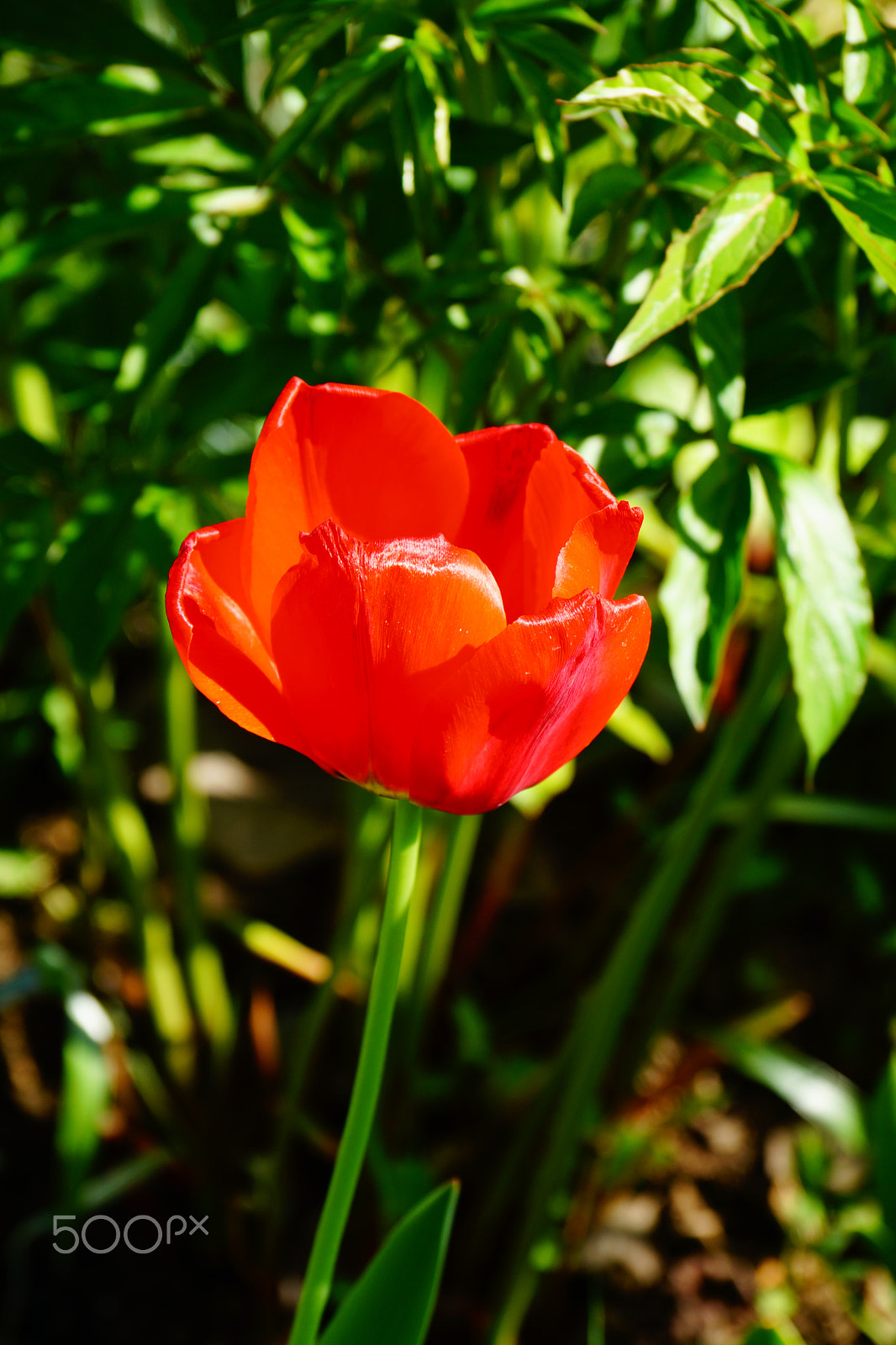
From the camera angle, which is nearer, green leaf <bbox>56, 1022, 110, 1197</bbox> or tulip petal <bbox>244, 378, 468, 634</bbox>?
tulip petal <bbox>244, 378, 468, 634</bbox>

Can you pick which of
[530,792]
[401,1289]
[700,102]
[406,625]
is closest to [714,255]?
[700,102]

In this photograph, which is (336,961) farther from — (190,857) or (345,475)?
(345,475)

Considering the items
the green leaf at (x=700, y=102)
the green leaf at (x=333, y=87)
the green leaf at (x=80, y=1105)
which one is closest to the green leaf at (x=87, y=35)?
the green leaf at (x=333, y=87)

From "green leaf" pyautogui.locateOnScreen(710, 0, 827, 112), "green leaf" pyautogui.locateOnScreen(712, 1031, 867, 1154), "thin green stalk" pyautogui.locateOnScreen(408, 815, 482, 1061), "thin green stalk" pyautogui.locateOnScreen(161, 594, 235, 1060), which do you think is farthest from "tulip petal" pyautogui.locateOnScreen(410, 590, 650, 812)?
"green leaf" pyautogui.locateOnScreen(712, 1031, 867, 1154)

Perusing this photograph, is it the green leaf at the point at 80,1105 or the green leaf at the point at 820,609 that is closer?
the green leaf at the point at 820,609

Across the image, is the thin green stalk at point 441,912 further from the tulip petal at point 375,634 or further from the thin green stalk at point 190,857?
the tulip petal at point 375,634

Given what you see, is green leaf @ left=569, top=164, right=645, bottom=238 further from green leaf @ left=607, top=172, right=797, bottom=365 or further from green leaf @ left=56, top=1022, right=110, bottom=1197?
green leaf @ left=56, top=1022, right=110, bottom=1197
